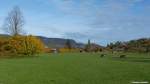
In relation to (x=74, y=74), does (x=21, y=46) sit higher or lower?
higher

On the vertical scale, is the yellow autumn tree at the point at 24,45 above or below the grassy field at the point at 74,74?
above

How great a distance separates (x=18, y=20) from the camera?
9094cm

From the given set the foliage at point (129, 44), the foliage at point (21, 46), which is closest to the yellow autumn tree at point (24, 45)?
the foliage at point (21, 46)

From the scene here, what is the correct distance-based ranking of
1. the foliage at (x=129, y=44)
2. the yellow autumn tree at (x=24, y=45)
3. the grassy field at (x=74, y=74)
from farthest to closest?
the foliage at (x=129, y=44), the yellow autumn tree at (x=24, y=45), the grassy field at (x=74, y=74)

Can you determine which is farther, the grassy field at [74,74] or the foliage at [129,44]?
the foliage at [129,44]

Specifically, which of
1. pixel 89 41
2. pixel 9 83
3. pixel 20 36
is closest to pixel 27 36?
pixel 20 36

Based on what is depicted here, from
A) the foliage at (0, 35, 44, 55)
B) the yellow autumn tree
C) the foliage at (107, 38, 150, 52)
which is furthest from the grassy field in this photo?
the foliage at (107, 38, 150, 52)

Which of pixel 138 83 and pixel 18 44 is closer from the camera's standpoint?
pixel 138 83

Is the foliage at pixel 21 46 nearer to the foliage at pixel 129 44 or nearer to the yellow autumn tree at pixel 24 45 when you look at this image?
the yellow autumn tree at pixel 24 45

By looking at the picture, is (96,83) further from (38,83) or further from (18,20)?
(18,20)

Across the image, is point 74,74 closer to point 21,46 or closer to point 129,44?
point 21,46

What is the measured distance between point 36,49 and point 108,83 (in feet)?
232

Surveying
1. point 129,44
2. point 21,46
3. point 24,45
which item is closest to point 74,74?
point 24,45

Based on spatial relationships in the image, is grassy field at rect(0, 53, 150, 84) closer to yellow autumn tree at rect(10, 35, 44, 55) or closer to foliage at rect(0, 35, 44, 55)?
yellow autumn tree at rect(10, 35, 44, 55)
